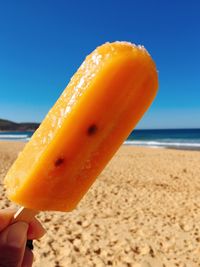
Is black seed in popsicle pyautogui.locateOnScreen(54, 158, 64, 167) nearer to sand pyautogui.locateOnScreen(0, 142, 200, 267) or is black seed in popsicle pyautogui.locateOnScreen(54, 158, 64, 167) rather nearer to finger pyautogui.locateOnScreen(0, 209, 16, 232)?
finger pyautogui.locateOnScreen(0, 209, 16, 232)

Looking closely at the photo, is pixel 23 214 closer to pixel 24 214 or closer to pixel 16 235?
pixel 24 214

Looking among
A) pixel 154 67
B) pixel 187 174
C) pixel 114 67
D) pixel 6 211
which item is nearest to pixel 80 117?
pixel 114 67

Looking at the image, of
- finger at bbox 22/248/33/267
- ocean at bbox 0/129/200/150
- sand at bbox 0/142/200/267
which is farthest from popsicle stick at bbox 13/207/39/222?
ocean at bbox 0/129/200/150

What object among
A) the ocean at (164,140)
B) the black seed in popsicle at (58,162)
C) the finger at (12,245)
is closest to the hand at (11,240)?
the finger at (12,245)

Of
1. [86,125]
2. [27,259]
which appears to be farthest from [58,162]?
[27,259]

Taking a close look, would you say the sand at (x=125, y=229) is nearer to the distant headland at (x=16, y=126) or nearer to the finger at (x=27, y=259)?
the finger at (x=27, y=259)

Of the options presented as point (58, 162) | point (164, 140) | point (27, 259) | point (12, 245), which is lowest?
point (164, 140)
